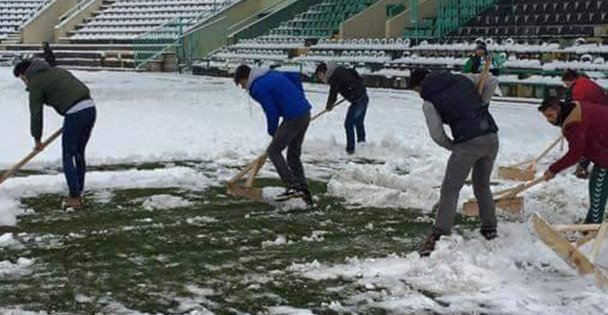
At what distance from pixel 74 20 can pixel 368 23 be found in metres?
15.9

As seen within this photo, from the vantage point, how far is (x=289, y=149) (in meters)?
7.85

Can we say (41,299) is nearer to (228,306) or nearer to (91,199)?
(228,306)

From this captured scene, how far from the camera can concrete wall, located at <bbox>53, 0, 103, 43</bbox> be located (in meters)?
35.8

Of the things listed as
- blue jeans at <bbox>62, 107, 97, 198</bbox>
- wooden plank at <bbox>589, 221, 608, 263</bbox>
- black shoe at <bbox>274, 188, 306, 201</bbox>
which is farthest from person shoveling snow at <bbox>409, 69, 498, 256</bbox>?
blue jeans at <bbox>62, 107, 97, 198</bbox>

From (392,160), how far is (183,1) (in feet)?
85.8

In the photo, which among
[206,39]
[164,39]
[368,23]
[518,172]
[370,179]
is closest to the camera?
[370,179]

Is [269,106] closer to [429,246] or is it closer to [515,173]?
[429,246]

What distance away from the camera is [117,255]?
602cm

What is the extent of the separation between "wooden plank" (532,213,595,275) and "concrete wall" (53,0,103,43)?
1306 inches

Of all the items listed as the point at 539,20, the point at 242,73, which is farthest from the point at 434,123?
the point at 539,20

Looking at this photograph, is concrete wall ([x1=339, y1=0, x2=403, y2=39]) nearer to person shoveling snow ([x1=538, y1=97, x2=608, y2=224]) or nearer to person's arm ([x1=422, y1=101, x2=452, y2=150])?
person shoveling snow ([x1=538, y1=97, x2=608, y2=224])

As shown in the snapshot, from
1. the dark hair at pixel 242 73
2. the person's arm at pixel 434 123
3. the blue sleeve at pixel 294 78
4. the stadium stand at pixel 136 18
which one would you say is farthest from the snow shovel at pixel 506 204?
the stadium stand at pixel 136 18

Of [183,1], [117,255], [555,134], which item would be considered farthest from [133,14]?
[117,255]

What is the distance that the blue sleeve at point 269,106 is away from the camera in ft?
24.2
